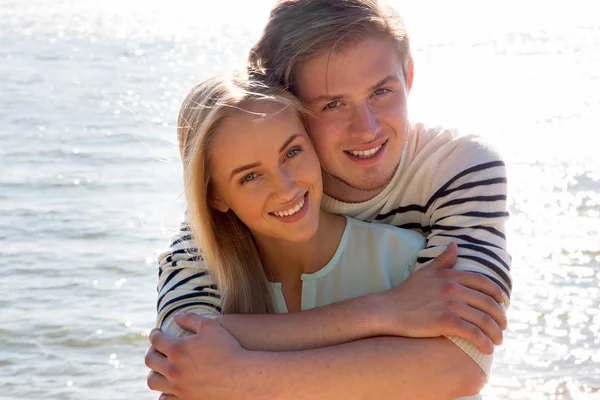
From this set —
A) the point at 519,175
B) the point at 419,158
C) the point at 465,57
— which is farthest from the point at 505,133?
the point at 419,158

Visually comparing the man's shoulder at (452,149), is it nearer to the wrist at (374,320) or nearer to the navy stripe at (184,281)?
the wrist at (374,320)

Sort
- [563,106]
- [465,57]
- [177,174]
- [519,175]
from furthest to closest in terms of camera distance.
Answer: [465,57], [563,106], [177,174], [519,175]

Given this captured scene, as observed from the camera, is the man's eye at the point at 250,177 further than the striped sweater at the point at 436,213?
Yes

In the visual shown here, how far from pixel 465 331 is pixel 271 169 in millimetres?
834

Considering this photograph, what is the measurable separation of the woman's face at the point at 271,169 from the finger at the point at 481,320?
60 cm

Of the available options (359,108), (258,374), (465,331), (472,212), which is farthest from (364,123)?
(258,374)

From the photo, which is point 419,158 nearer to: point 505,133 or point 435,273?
point 435,273

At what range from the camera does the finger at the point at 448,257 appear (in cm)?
316

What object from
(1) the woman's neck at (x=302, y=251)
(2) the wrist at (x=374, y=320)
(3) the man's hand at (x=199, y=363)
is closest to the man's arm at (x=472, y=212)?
(2) the wrist at (x=374, y=320)

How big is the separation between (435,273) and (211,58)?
1042cm

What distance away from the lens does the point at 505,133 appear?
854 cm

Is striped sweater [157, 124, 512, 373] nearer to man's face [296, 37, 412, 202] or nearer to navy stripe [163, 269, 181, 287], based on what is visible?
navy stripe [163, 269, 181, 287]

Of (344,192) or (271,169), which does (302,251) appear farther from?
(271,169)

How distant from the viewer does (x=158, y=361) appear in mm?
3188
